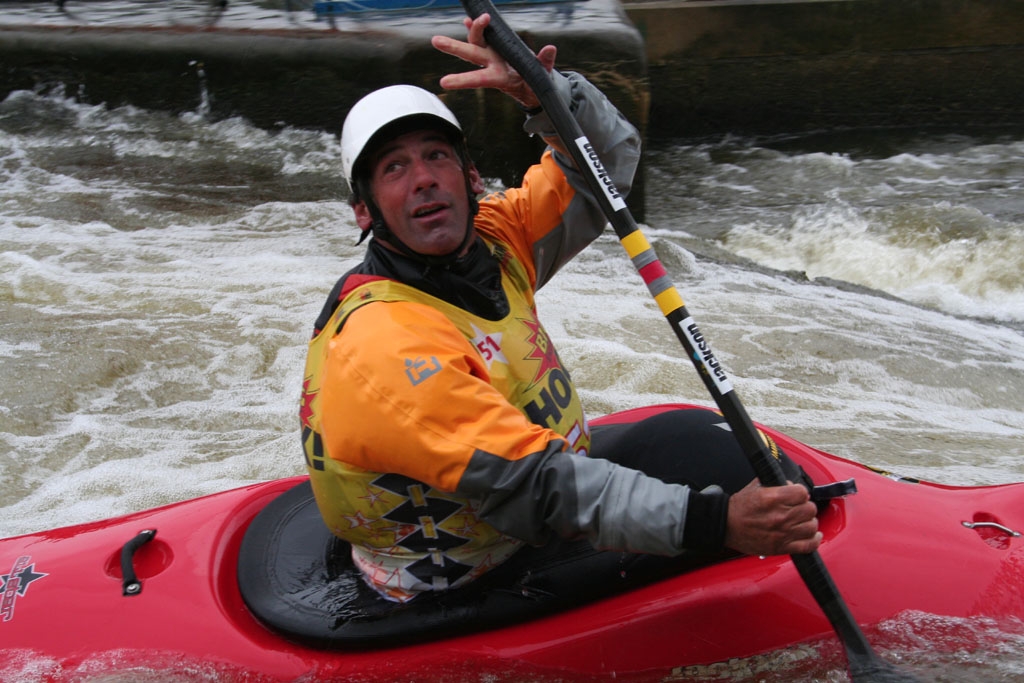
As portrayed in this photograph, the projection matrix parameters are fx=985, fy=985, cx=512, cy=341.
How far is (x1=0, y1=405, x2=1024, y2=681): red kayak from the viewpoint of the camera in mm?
1917

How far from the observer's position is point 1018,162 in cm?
817

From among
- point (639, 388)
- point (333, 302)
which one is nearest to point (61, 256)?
point (639, 388)

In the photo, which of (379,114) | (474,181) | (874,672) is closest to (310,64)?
(474,181)

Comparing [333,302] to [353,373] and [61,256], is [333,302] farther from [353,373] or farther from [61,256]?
[61,256]

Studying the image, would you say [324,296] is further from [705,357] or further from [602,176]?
[705,357]

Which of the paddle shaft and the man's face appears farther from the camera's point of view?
the man's face

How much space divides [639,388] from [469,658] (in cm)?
253

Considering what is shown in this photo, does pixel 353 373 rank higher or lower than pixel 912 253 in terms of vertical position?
higher

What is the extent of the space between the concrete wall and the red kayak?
7341 mm

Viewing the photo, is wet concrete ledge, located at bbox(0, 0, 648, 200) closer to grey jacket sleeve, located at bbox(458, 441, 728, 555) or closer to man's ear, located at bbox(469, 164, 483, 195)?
man's ear, located at bbox(469, 164, 483, 195)

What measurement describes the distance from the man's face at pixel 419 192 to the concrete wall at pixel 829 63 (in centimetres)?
729

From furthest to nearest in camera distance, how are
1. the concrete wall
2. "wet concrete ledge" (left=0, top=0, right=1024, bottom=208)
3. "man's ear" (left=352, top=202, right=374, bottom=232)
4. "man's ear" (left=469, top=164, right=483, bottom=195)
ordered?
the concrete wall
"wet concrete ledge" (left=0, top=0, right=1024, bottom=208)
"man's ear" (left=469, top=164, right=483, bottom=195)
"man's ear" (left=352, top=202, right=374, bottom=232)

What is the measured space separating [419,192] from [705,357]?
2.13ft

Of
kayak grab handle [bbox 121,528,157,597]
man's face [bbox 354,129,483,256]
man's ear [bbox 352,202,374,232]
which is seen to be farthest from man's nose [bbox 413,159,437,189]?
kayak grab handle [bbox 121,528,157,597]
